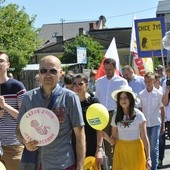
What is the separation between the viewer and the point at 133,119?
19.5 feet

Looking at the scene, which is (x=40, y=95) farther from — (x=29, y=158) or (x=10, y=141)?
(x=10, y=141)

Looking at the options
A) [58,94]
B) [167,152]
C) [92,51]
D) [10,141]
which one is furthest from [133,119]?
[92,51]

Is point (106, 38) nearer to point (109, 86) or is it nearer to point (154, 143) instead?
point (109, 86)

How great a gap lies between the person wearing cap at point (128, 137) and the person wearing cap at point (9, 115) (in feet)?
4.00

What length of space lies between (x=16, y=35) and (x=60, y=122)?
3426cm

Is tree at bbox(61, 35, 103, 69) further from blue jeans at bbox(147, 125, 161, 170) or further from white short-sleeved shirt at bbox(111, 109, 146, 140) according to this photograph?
white short-sleeved shirt at bbox(111, 109, 146, 140)

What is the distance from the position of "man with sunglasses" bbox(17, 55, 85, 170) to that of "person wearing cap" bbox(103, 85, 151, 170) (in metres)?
1.91

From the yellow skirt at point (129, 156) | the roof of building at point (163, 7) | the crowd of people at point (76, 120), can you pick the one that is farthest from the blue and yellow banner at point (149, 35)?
the roof of building at point (163, 7)

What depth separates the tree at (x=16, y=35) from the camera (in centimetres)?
3497

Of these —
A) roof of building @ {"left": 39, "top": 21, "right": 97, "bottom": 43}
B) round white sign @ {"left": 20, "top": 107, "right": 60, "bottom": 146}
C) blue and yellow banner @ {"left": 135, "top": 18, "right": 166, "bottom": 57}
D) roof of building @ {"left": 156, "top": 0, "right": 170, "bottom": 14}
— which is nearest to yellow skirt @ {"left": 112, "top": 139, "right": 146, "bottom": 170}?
round white sign @ {"left": 20, "top": 107, "right": 60, "bottom": 146}

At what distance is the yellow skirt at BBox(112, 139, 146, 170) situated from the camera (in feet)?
18.8

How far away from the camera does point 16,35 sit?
37.5 metres

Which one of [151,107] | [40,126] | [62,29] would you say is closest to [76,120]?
[40,126]

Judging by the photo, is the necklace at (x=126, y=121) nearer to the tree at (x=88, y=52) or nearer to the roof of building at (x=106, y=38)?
the tree at (x=88, y=52)
